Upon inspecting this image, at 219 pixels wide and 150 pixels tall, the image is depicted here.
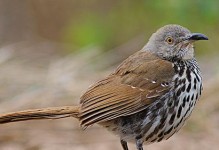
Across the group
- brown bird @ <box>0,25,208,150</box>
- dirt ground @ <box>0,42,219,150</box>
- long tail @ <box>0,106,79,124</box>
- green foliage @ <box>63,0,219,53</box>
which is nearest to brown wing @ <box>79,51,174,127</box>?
brown bird @ <box>0,25,208,150</box>

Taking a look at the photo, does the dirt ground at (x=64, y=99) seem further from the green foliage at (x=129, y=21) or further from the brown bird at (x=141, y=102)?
the brown bird at (x=141, y=102)

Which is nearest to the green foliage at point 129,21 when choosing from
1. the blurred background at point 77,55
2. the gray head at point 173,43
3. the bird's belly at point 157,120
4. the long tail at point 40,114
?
the blurred background at point 77,55

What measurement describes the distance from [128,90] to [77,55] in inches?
157

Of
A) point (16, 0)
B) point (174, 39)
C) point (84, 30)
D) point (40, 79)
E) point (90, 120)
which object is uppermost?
point (16, 0)

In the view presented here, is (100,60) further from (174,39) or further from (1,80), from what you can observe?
(174,39)

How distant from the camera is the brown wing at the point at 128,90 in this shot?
700cm

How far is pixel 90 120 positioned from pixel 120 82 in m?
0.44

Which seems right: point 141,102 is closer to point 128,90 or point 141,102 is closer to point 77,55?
point 128,90

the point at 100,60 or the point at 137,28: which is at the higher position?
the point at 137,28

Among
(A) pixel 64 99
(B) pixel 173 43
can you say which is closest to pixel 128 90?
(B) pixel 173 43

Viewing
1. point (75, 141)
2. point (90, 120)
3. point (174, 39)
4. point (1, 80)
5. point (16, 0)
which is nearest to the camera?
point (90, 120)

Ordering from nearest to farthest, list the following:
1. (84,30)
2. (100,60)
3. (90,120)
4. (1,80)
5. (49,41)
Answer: (90,120), (1,80), (100,60), (84,30), (49,41)

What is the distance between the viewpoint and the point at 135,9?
1262cm

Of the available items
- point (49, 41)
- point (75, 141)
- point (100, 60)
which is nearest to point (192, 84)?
point (75, 141)
